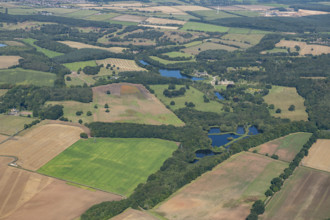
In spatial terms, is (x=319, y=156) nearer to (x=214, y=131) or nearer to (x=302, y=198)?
(x=302, y=198)

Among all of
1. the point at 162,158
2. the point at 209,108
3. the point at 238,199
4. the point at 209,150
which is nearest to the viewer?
the point at 238,199

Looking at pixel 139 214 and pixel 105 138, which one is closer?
pixel 139 214

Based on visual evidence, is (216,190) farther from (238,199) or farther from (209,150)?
(209,150)

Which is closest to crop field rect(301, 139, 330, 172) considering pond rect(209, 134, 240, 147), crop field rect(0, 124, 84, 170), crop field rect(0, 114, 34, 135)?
pond rect(209, 134, 240, 147)

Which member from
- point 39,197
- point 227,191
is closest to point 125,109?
point 39,197

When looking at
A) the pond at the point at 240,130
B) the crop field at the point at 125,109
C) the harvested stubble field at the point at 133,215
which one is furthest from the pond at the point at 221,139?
the harvested stubble field at the point at 133,215

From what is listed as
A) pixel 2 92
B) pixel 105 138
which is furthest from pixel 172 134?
pixel 2 92
